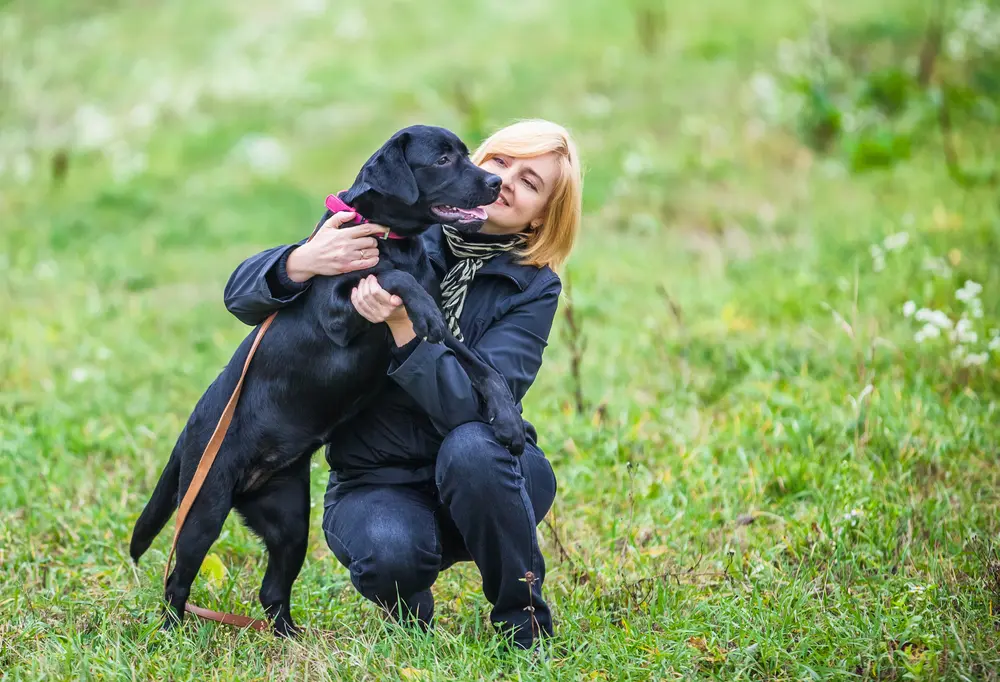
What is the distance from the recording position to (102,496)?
12.4ft

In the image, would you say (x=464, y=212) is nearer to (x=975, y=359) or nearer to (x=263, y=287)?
(x=263, y=287)

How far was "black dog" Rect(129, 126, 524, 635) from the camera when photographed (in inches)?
107

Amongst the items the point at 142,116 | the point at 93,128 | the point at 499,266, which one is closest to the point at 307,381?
the point at 499,266

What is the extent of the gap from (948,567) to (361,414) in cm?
168

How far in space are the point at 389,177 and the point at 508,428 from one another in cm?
73

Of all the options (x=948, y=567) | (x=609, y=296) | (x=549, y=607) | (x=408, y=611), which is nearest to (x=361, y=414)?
(x=408, y=611)

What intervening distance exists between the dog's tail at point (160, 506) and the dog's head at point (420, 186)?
0.83m

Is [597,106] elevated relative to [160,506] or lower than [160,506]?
elevated

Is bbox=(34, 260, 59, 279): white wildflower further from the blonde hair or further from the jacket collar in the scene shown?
the blonde hair

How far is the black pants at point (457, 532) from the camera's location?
260 cm

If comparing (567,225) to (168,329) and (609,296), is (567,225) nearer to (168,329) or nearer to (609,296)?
(609,296)

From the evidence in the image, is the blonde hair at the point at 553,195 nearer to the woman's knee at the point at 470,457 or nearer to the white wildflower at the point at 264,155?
the woman's knee at the point at 470,457

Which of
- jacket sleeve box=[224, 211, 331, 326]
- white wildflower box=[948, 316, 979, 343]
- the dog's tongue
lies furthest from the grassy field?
the dog's tongue

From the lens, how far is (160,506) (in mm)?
2914
